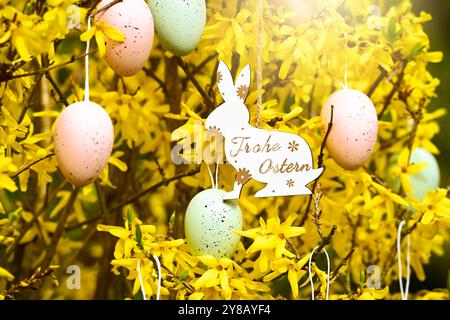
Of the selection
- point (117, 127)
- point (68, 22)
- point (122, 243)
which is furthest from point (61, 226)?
point (68, 22)

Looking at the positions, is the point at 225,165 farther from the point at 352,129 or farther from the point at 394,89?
the point at 394,89

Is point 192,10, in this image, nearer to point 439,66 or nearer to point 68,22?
point 68,22

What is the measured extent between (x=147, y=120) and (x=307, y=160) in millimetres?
343

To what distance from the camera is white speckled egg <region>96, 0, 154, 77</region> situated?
89cm

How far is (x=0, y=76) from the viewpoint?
0.91 metres

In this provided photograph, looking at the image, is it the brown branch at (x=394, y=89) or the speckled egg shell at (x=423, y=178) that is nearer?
the brown branch at (x=394, y=89)

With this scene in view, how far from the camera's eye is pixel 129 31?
0.89 m

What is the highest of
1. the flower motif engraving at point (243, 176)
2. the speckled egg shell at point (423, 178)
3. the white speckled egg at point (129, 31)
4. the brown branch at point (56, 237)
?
the white speckled egg at point (129, 31)

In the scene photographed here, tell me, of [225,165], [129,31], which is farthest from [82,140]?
[225,165]

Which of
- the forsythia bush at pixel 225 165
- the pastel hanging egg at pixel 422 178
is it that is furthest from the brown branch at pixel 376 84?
the pastel hanging egg at pixel 422 178

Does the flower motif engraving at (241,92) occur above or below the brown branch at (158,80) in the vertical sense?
above

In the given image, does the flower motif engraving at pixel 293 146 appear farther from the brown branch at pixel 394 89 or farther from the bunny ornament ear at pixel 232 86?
the brown branch at pixel 394 89

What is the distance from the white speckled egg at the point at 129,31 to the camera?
893 mm

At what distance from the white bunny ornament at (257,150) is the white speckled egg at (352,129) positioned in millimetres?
58
